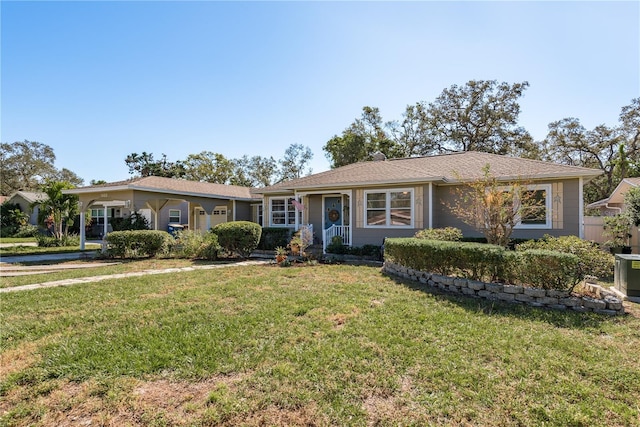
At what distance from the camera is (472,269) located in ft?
21.0

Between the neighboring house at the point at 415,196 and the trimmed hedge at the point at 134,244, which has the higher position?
the neighboring house at the point at 415,196

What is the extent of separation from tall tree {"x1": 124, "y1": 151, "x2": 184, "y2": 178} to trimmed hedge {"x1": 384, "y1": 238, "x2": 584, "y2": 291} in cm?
3819

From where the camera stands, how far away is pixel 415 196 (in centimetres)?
1158

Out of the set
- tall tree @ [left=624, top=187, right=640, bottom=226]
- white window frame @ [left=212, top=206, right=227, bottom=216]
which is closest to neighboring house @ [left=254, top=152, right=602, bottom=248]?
tall tree @ [left=624, top=187, right=640, bottom=226]

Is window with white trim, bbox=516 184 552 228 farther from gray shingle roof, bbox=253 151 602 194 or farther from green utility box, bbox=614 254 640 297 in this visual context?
green utility box, bbox=614 254 640 297

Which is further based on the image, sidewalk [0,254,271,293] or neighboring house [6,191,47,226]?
neighboring house [6,191,47,226]

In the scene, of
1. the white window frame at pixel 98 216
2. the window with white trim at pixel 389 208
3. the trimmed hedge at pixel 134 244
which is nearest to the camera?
the window with white trim at pixel 389 208

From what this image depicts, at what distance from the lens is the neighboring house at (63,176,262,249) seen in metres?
14.3

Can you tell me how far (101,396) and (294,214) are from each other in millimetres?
13824

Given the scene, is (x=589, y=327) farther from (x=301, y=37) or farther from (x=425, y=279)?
(x=301, y=37)

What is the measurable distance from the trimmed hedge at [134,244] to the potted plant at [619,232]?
16.3 meters

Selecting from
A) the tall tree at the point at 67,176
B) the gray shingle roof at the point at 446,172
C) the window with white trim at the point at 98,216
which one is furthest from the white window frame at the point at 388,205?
the tall tree at the point at 67,176

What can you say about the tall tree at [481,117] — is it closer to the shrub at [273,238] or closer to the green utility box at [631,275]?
the shrub at [273,238]

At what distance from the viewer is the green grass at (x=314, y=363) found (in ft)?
8.67
